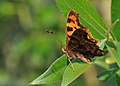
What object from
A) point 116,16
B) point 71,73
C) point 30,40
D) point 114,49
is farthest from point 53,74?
point 30,40

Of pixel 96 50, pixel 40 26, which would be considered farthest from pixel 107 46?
pixel 40 26

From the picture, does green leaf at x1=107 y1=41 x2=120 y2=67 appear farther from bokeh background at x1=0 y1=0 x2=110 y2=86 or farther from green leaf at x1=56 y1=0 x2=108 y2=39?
bokeh background at x1=0 y1=0 x2=110 y2=86

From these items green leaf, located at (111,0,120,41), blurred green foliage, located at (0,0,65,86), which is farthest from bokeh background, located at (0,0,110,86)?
green leaf, located at (111,0,120,41)

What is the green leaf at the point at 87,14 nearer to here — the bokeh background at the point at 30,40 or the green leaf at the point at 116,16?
→ the green leaf at the point at 116,16

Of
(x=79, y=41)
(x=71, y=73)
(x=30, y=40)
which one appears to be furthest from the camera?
(x=30, y=40)

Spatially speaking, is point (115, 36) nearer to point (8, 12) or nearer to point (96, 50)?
point (96, 50)

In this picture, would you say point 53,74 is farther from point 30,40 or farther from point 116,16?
point 30,40
